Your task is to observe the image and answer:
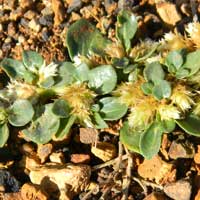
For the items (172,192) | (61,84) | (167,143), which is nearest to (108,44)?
(61,84)

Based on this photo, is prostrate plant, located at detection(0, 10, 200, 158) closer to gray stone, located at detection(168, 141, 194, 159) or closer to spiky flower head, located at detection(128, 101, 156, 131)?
spiky flower head, located at detection(128, 101, 156, 131)

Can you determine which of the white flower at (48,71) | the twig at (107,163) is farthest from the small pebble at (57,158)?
the white flower at (48,71)

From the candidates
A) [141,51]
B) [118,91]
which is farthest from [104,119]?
[141,51]

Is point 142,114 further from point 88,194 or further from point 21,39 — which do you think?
point 21,39

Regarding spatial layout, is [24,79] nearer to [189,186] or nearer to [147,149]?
[147,149]

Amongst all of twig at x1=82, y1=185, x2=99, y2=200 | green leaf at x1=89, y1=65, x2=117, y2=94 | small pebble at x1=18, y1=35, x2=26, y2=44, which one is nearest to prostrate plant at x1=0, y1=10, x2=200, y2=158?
green leaf at x1=89, y1=65, x2=117, y2=94
